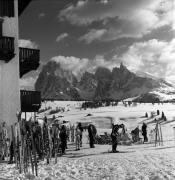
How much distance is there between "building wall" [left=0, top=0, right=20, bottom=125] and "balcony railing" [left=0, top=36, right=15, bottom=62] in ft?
2.15

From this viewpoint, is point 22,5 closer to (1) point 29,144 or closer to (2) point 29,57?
(2) point 29,57

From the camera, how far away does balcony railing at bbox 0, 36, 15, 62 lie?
28.7 metres

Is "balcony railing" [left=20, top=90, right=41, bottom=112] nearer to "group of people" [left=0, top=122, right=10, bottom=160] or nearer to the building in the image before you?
the building

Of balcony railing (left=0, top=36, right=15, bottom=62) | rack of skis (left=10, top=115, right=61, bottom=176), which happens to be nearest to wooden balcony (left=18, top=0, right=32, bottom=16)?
Result: balcony railing (left=0, top=36, right=15, bottom=62)

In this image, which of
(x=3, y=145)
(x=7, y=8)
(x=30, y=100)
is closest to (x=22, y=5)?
(x=7, y=8)

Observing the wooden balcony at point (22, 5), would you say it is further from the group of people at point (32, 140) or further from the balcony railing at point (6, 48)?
the group of people at point (32, 140)

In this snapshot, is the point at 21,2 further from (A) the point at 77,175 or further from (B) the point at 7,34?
(A) the point at 77,175

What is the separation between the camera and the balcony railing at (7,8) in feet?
99.3

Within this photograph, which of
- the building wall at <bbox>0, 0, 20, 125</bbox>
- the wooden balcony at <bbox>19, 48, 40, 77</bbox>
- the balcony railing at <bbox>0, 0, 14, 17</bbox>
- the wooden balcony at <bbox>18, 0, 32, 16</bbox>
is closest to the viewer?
the building wall at <bbox>0, 0, 20, 125</bbox>

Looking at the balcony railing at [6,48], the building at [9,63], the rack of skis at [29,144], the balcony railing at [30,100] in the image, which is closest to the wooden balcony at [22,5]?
the building at [9,63]

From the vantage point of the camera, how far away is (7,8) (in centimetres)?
3072

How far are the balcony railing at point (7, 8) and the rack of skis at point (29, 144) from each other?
978cm

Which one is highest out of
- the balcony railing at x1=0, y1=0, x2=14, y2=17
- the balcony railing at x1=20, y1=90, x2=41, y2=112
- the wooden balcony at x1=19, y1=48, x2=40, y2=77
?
the balcony railing at x1=0, y1=0, x2=14, y2=17

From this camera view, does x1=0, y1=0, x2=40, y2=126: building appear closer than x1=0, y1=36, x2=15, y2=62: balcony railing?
No
